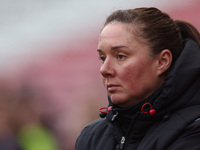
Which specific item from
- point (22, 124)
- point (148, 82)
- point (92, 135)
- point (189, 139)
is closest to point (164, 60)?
point (148, 82)

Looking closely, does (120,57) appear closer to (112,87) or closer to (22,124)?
(112,87)

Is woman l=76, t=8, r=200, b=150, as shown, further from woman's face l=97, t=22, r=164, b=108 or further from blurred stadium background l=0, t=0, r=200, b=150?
blurred stadium background l=0, t=0, r=200, b=150

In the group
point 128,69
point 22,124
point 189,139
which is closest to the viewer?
point 189,139

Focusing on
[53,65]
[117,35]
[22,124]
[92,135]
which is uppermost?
[117,35]

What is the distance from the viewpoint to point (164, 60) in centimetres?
142

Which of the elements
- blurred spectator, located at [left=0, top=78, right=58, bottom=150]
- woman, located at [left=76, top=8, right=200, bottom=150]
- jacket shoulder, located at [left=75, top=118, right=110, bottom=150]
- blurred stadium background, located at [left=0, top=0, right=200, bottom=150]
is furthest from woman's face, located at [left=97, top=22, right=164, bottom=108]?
blurred spectator, located at [left=0, top=78, right=58, bottom=150]

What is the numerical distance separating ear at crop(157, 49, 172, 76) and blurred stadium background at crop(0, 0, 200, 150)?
1857 millimetres

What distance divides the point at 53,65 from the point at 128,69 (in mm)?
2601

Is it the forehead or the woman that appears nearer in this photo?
the woman

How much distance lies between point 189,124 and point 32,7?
360cm

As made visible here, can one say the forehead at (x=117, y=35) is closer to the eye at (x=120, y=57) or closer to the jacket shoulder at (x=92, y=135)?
the eye at (x=120, y=57)

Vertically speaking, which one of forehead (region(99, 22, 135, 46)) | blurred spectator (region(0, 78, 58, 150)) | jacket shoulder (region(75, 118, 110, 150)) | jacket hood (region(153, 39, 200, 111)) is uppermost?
forehead (region(99, 22, 135, 46))

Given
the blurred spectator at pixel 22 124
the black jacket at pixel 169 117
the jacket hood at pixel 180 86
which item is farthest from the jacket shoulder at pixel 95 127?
the blurred spectator at pixel 22 124

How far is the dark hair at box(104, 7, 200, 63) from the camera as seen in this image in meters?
1.40
